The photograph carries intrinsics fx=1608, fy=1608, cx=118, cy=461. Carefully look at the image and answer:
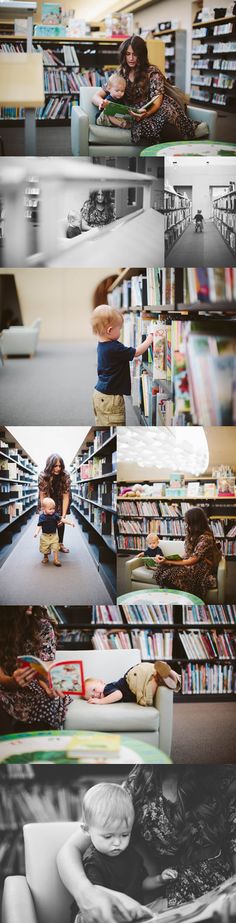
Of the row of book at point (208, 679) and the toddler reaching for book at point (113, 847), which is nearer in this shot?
the toddler reaching for book at point (113, 847)

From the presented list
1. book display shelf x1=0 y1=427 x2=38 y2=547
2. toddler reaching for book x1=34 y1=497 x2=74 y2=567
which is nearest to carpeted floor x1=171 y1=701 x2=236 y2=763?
toddler reaching for book x1=34 y1=497 x2=74 y2=567

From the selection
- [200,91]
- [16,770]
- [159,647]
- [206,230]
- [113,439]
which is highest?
[200,91]

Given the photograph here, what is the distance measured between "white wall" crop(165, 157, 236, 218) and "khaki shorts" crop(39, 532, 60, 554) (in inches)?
44.7

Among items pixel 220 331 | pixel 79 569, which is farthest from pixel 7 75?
pixel 79 569

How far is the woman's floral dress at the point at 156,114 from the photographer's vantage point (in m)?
5.07

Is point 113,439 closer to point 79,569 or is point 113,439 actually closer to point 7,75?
point 79,569

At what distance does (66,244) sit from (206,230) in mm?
445

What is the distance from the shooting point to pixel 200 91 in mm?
5059

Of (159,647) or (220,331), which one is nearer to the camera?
(220,331)

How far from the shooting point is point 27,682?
5258 mm

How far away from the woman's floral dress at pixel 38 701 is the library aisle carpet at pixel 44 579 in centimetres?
12

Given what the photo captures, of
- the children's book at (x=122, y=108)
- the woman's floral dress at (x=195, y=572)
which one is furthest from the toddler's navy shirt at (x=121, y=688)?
the children's book at (x=122, y=108)

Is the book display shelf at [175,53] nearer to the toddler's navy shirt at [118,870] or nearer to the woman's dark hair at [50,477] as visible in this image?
the woman's dark hair at [50,477]

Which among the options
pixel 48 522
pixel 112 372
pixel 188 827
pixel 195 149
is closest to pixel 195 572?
pixel 48 522
